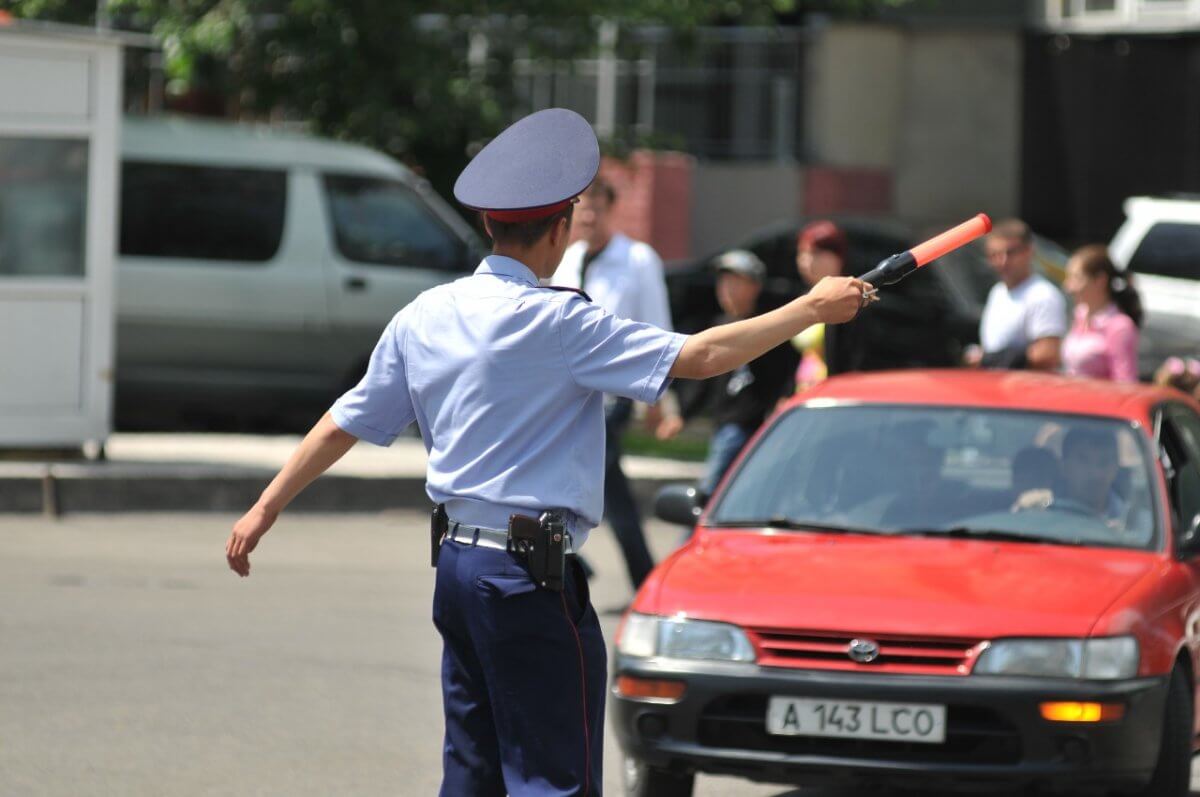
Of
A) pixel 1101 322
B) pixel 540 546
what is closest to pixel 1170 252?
pixel 1101 322

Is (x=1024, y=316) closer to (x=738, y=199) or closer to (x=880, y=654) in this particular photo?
(x=880, y=654)

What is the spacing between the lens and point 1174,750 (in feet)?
20.3

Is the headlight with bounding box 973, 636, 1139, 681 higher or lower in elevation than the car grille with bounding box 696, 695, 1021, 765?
higher

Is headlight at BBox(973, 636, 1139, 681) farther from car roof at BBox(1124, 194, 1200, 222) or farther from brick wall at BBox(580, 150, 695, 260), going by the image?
brick wall at BBox(580, 150, 695, 260)

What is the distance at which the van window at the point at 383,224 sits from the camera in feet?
51.3

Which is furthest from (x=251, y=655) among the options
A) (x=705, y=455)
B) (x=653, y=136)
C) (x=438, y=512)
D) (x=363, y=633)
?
(x=653, y=136)

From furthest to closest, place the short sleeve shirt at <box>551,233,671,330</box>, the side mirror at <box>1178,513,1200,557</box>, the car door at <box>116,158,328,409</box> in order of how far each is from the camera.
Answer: the car door at <box>116,158,328,409</box>, the short sleeve shirt at <box>551,233,671,330</box>, the side mirror at <box>1178,513,1200,557</box>

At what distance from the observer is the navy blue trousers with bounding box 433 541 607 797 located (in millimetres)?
4449

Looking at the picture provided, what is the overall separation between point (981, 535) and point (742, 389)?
10.5 ft

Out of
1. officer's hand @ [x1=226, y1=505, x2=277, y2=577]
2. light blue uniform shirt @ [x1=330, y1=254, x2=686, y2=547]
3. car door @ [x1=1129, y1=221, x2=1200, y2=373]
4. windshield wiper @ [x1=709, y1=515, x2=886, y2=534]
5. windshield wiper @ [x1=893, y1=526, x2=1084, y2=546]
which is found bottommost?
car door @ [x1=1129, y1=221, x2=1200, y2=373]

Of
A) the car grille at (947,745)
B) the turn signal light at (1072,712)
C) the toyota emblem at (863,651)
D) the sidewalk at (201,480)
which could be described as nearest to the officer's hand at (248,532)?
the car grille at (947,745)

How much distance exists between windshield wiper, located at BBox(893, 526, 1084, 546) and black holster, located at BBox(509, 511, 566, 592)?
265 cm

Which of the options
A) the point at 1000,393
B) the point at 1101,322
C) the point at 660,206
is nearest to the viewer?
the point at 1000,393

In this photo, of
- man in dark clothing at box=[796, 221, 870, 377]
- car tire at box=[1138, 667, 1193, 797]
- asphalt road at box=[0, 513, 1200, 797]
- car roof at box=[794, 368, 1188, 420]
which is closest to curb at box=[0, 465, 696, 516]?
asphalt road at box=[0, 513, 1200, 797]
